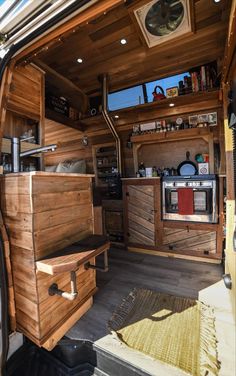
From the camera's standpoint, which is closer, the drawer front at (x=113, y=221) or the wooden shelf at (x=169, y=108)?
the wooden shelf at (x=169, y=108)

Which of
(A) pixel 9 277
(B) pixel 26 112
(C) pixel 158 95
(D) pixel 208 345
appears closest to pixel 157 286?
(D) pixel 208 345

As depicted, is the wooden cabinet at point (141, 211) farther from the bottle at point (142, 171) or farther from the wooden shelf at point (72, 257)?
the wooden shelf at point (72, 257)

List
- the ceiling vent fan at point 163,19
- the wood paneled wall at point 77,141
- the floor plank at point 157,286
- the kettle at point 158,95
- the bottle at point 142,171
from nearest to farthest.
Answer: the floor plank at point 157,286 → the ceiling vent fan at point 163,19 → the kettle at point 158,95 → the bottle at point 142,171 → the wood paneled wall at point 77,141

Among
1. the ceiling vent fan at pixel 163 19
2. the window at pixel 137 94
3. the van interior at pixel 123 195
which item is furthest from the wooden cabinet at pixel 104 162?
the ceiling vent fan at pixel 163 19

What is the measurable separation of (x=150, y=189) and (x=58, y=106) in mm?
2055

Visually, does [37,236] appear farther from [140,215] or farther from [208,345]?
[140,215]

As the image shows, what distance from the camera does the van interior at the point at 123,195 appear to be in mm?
1227

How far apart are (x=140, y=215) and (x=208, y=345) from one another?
183cm

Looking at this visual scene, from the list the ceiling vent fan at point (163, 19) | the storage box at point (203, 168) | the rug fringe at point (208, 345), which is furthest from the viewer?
the storage box at point (203, 168)

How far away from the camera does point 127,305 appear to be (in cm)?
171

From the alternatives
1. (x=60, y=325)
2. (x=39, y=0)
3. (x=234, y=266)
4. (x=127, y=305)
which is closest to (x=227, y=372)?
(x=234, y=266)

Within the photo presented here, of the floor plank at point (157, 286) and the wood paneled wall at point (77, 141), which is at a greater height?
the wood paneled wall at point (77, 141)

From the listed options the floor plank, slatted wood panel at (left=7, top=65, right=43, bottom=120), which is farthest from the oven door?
slatted wood panel at (left=7, top=65, right=43, bottom=120)

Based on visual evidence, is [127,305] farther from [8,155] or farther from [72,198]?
[8,155]
